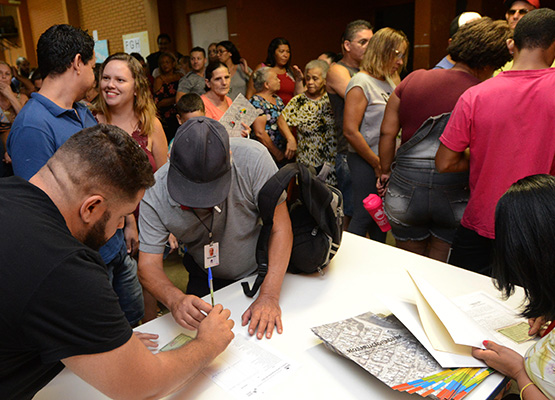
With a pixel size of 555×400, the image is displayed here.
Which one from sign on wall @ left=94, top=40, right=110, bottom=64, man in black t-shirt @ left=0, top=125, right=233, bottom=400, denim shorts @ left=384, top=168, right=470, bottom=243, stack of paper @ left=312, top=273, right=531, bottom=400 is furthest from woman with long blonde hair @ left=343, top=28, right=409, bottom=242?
sign on wall @ left=94, top=40, right=110, bottom=64

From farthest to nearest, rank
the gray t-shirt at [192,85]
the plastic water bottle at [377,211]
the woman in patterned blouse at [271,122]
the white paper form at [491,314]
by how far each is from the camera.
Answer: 1. the gray t-shirt at [192,85]
2. the woman in patterned blouse at [271,122]
3. the plastic water bottle at [377,211]
4. the white paper form at [491,314]

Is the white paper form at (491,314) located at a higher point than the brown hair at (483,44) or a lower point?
lower

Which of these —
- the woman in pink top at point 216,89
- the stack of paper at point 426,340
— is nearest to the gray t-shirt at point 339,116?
the woman in pink top at point 216,89

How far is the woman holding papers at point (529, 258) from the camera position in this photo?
3.16 ft

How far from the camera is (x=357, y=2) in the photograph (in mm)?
8328

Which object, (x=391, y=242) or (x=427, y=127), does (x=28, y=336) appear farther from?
(x=391, y=242)

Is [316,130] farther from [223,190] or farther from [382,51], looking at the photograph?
[223,190]

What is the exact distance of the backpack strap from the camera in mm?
1393

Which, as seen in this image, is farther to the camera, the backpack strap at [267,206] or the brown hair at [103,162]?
the backpack strap at [267,206]

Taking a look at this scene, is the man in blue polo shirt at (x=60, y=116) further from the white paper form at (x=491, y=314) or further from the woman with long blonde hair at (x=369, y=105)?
the woman with long blonde hair at (x=369, y=105)

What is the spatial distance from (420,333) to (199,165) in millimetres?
786

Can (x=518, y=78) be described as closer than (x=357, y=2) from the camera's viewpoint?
Yes

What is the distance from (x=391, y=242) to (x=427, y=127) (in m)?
1.80

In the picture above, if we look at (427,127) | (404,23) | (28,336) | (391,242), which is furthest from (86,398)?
(404,23)
